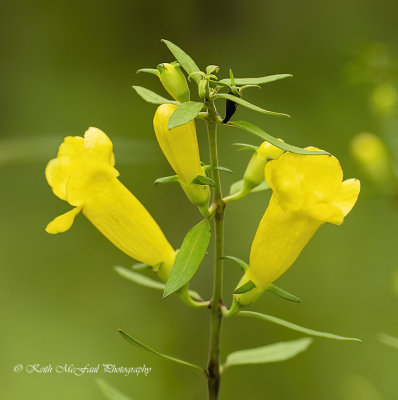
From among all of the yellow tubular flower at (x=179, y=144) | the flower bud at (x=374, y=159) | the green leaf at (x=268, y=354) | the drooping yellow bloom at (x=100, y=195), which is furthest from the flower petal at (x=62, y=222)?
the flower bud at (x=374, y=159)

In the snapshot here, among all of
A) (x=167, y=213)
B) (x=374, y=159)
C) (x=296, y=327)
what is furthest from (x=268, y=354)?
(x=167, y=213)

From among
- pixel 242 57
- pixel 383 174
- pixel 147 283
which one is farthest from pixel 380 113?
pixel 242 57

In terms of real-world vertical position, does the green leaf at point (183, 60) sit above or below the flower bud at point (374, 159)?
above

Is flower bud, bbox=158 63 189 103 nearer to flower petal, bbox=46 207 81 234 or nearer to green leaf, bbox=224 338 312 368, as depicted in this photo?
flower petal, bbox=46 207 81 234

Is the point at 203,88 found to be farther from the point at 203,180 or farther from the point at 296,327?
the point at 296,327

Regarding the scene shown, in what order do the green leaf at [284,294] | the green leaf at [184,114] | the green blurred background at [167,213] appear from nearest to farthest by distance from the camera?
the green leaf at [184,114] → the green leaf at [284,294] → the green blurred background at [167,213]

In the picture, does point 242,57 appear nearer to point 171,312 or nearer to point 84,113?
point 84,113

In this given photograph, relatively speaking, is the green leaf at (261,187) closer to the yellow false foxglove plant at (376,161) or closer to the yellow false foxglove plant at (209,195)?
the yellow false foxglove plant at (209,195)

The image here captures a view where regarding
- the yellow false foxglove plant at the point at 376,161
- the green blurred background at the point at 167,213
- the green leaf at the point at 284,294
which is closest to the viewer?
the green leaf at the point at 284,294
